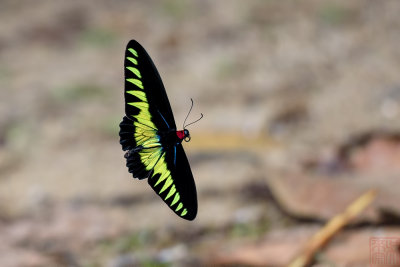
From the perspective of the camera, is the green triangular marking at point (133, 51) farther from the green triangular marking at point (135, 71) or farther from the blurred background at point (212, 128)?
the blurred background at point (212, 128)

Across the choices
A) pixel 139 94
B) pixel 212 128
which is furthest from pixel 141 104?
pixel 212 128

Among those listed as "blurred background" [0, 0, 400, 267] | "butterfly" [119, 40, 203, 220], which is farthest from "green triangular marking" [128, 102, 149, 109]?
"blurred background" [0, 0, 400, 267]

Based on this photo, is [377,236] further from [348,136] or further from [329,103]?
[329,103]

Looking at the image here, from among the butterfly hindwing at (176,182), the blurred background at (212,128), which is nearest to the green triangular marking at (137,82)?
the butterfly hindwing at (176,182)

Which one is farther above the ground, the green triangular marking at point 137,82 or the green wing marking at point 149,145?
the green triangular marking at point 137,82

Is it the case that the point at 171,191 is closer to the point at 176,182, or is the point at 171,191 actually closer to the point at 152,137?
the point at 176,182

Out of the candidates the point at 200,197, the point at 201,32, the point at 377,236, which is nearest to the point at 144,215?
the point at 200,197
